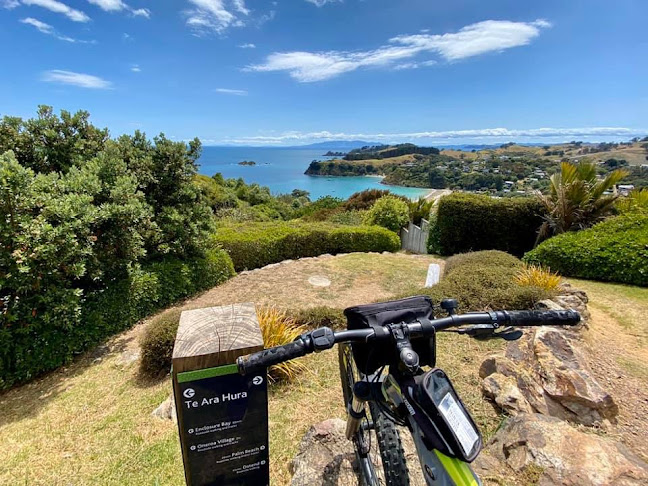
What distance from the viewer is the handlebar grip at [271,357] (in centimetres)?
118

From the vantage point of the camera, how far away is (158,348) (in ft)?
12.4

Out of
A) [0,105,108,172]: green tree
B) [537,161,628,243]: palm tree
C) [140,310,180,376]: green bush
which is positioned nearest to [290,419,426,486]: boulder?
[140,310,180,376]: green bush

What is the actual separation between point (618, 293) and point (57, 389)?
28.1 feet

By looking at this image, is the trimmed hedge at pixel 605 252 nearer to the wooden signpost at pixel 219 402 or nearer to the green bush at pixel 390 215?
the green bush at pixel 390 215

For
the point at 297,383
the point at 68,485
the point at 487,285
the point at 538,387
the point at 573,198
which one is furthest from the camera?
the point at 573,198

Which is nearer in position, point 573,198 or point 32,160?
point 32,160

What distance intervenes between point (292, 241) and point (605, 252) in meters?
7.06

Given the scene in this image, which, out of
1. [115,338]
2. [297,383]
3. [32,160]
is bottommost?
[115,338]

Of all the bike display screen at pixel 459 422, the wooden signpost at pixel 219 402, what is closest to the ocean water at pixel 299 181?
the wooden signpost at pixel 219 402

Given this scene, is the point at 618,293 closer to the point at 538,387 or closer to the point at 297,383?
the point at 538,387

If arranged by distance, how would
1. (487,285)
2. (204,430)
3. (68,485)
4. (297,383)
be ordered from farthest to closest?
(487,285) → (297,383) → (68,485) → (204,430)

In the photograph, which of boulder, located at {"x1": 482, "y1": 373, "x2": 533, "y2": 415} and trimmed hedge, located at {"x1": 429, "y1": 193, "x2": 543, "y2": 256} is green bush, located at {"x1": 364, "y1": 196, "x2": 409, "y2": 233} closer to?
trimmed hedge, located at {"x1": 429, "y1": 193, "x2": 543, "y2": 256}

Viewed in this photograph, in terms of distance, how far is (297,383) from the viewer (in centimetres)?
346

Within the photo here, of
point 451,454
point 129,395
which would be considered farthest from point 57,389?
point 451,454
